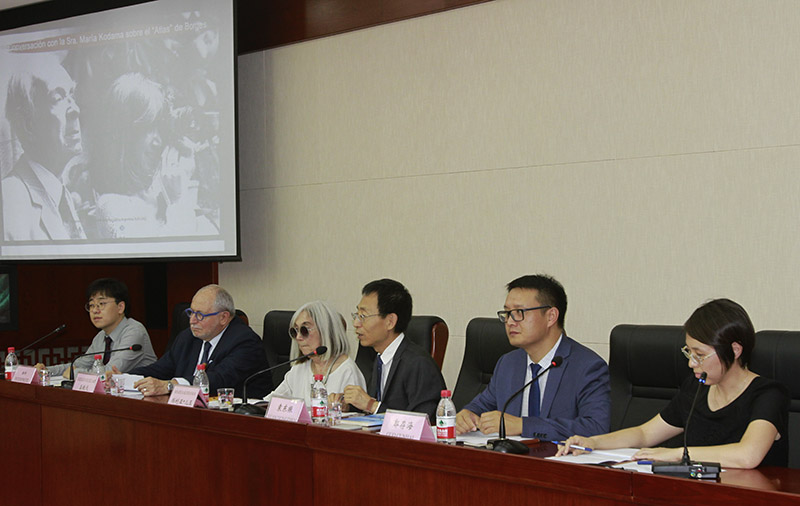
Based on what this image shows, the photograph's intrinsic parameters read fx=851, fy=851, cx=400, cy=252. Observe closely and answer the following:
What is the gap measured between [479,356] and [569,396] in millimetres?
649

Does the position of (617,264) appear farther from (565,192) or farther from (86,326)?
(86,326)

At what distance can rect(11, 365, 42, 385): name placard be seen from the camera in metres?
3.48

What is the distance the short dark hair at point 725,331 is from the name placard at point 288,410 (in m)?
1.07

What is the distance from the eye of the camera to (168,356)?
3.86 metres

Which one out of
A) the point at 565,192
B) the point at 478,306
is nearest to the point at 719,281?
the point at 565,192

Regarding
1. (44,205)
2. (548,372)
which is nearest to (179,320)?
(44,205)

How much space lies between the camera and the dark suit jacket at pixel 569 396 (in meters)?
2.42

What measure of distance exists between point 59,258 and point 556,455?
3987 mm

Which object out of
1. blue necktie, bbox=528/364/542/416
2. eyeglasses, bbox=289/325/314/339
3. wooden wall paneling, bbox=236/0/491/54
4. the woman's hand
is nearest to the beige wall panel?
wooden wall paneling, bbox=236/0/491/54

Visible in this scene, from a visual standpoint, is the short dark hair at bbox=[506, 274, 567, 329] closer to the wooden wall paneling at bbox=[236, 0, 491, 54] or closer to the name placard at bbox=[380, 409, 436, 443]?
the name placard at bbox=[380, 409, 436, 443]

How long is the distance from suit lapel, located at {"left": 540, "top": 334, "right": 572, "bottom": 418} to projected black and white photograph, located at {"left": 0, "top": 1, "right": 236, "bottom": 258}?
7.99ft

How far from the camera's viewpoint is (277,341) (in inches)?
153

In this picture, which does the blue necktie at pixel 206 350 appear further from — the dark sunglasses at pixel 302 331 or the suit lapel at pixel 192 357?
the dark sunglasses at pixel 302 331

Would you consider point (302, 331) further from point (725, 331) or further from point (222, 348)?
point (725, 331)
